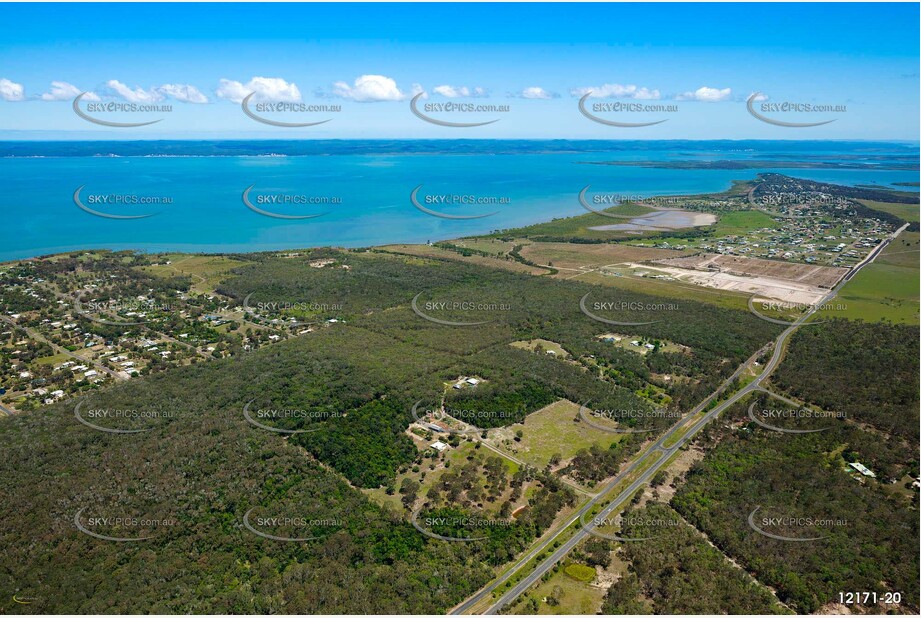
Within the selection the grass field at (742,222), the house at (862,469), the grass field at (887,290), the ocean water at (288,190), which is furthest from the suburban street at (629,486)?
the ocean water at (288,190)

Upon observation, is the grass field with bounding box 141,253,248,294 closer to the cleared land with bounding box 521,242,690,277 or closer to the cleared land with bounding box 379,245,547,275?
the cleared land with bounding box 379,245,547,275

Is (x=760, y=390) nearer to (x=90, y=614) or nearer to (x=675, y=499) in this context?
(x=675, y=499)

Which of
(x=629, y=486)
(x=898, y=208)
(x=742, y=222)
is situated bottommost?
(x=629, y=486)

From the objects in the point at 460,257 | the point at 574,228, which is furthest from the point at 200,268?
the point at 574,228

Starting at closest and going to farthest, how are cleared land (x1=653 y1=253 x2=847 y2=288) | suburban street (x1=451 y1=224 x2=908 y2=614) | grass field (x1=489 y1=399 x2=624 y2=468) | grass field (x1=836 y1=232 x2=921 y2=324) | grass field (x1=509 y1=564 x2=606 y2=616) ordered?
grass field (x1=509 y1=564 x2=606 y2=616)
suburban street (x1=451 y1=224 x2=908 y2=614)
grass field (x1=489 y1=399 x2=624 y2=468)
grass field (x1=836 y1=232 x2=921 y2=324)
cleared land (x1=653 y1=253 x2=847 y2=288)

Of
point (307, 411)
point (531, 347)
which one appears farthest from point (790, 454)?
point (307, 411)

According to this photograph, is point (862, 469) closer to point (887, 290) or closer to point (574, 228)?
point (887, 290)

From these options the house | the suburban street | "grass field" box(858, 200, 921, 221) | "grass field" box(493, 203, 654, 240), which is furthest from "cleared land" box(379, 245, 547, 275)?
"grass field" box(858, 200, 921, 221)
